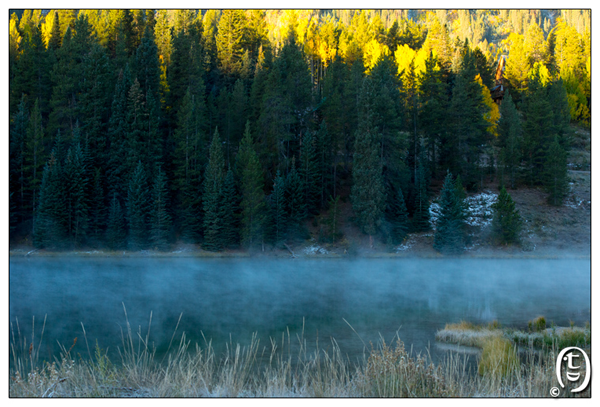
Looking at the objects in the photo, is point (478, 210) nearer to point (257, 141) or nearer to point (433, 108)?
point (433, 108)

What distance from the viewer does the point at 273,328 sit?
15.3m

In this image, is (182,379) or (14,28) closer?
(182,379)

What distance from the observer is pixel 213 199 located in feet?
115

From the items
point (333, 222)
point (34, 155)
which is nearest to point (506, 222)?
point (333, 222)

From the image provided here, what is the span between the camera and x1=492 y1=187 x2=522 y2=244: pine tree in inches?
1328

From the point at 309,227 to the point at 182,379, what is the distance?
31.0m

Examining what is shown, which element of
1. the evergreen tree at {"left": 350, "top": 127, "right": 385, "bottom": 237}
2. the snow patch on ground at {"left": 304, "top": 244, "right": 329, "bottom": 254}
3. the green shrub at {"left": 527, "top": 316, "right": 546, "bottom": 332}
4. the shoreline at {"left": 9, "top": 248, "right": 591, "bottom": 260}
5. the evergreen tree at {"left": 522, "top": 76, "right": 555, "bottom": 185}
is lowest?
the shoreline at {"left": 9, "top": 248, "right": 591, "bottom": 260}

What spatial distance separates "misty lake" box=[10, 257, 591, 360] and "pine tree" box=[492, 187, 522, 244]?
194cm

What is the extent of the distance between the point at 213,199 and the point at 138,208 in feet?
17.3

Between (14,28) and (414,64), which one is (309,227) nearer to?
(414,64)

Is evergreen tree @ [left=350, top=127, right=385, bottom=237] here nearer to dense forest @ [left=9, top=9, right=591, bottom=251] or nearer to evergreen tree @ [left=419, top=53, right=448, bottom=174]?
dense forest @ [left=9, top=9, right=591, bottom=251]

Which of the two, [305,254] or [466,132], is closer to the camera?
[305,254]

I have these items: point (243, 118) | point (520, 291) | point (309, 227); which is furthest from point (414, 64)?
point (520, 291)

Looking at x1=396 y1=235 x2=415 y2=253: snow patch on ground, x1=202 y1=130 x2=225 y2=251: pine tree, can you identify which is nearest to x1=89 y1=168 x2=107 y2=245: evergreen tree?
x1=202 y1=130 x2=225 y2=251: pine tree
